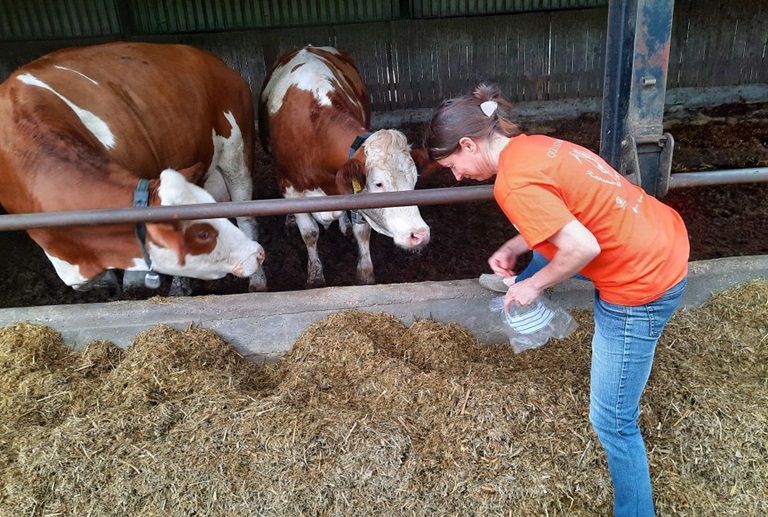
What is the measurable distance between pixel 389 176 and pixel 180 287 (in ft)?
5.92

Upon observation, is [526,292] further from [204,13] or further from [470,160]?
[204,13]

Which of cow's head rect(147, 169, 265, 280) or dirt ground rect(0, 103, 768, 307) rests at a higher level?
cow's head rect(147, 169, 265, 280)

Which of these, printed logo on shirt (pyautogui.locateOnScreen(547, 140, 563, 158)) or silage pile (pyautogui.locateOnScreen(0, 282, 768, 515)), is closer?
printed logo on shirt (pyautogui.locateOnScreen(547, 140, 563, 158))

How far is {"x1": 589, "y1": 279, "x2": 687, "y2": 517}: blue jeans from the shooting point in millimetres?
1993

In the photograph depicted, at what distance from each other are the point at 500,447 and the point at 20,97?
2.98m

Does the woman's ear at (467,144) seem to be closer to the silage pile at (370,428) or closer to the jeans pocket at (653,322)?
the jeans pocket at (653,322)

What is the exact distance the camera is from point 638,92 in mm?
2779

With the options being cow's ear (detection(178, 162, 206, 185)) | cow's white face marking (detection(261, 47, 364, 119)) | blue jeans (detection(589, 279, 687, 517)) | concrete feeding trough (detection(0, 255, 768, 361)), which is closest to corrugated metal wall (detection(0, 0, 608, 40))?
cow's white face marking (detection(261, 47, 364, 119))

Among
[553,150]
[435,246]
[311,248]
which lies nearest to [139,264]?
[311,248]

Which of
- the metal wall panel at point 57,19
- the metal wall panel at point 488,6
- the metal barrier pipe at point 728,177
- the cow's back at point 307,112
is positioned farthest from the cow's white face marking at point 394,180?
the metal wall panel at point 57,19

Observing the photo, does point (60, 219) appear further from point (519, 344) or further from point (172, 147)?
point (519, 344)

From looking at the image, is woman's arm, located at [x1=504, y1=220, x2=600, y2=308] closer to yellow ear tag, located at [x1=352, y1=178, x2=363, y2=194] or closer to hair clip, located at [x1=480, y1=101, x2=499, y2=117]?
hair clip, located at [x1=480, y1=101, x2=499, y2=117]

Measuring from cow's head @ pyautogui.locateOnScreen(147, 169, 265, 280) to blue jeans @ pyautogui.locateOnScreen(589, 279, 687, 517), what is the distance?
75.6 inches

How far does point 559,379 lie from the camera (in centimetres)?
272
